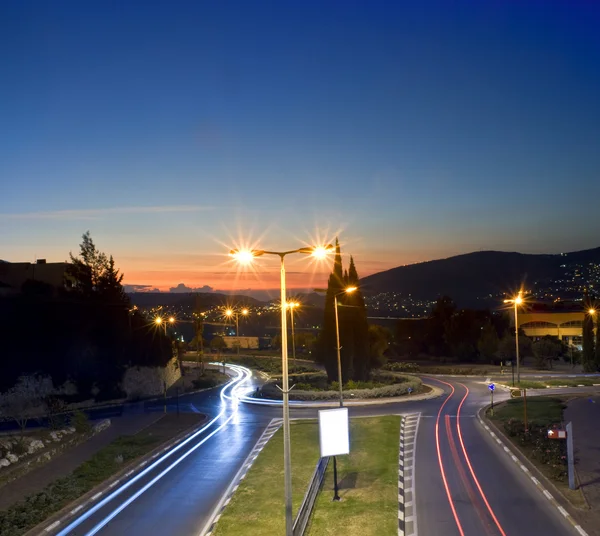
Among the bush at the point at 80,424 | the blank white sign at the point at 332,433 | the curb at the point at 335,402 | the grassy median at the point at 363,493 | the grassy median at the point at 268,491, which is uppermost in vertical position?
the blank white sign at the point at 332,433

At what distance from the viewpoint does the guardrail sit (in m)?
19.8

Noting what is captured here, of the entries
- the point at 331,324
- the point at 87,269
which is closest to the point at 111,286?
the point at 87,269

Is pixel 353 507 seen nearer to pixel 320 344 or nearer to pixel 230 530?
pixel 230 530

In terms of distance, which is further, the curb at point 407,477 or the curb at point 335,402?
the curb at point 335,402

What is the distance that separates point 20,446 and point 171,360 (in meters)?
39.7

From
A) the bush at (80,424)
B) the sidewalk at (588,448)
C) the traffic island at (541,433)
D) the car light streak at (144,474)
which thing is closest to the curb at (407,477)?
the traffic island at (541,433)

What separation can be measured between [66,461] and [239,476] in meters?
9.81

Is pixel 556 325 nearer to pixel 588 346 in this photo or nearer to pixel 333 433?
pixel 588 346

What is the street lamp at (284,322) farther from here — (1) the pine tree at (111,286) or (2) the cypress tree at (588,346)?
(2) the cypress tree at (588,346)

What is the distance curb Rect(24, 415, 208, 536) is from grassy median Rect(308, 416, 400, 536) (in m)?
9.40

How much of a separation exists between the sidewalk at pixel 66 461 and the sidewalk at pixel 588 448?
22222mm

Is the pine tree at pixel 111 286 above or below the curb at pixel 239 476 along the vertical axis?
above

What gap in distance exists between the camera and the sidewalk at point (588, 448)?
22.0 meters

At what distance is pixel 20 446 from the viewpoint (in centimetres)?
3056
